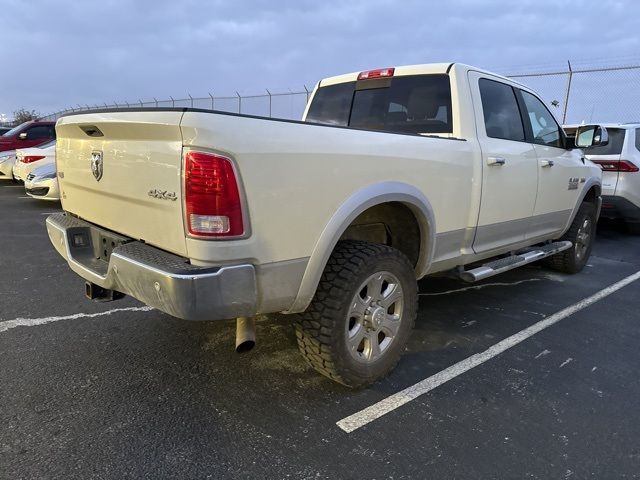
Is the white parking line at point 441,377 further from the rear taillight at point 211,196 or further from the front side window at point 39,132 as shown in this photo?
the front side window at point 39,132

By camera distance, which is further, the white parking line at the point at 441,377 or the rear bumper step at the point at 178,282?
the white parking line at the point at 441,377

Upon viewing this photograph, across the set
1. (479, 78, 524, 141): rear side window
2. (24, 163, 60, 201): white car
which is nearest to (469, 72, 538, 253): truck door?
(479, 78, 524, 141): rear side window

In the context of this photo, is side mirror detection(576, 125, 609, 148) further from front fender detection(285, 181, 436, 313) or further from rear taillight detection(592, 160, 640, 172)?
front fender detection(285, 181, 436, 313)

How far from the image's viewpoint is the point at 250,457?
2.26 meters

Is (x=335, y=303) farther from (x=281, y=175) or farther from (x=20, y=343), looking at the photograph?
(x=20, y=343)

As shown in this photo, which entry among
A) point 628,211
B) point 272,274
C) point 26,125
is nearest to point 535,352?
point 272,274

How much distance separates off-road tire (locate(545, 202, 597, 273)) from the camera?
211 inches

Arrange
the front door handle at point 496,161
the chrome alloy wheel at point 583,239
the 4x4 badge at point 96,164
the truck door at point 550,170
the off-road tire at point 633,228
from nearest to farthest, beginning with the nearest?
the 4x4 badge at point 96,164, the front door handle at point 496,161, the truck door at point 550,170, the chrome alloy wheel at point 583,239, the off-road tire at point 633,228

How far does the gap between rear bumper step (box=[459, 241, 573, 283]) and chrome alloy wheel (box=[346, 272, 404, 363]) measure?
877 millimetres

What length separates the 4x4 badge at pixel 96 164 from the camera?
8.89 feet

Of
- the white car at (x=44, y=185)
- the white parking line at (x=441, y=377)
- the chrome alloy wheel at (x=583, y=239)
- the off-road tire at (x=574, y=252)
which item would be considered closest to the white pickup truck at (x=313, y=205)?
the white parking line at (x=441, y=377)

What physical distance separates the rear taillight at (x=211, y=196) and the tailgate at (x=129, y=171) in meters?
0.07

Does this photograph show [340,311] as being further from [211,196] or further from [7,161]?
[7,161]

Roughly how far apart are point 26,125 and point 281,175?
1370cm
